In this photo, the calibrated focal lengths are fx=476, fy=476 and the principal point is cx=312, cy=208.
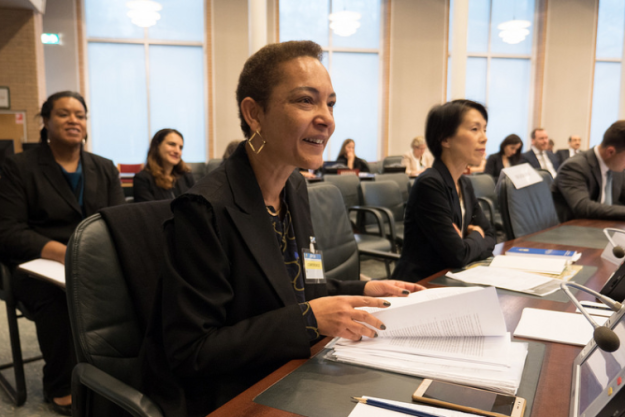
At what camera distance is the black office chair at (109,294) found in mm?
1074

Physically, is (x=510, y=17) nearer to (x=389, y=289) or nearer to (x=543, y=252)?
(x=543, y=252)

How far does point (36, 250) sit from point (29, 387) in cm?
73

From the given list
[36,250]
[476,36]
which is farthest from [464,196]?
[476,36]

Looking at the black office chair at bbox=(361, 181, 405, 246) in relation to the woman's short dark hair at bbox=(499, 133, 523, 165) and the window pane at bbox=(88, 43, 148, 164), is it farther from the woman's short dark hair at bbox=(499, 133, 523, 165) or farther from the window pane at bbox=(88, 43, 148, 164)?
the window pane at bbox=(88, 43, 148, 164)

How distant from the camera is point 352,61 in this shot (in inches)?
405

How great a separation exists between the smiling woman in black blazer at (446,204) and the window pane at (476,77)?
9340 mm

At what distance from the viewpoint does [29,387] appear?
7.82ft

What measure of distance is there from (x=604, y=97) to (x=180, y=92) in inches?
375

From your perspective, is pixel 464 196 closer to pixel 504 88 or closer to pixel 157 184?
pixel 157 184

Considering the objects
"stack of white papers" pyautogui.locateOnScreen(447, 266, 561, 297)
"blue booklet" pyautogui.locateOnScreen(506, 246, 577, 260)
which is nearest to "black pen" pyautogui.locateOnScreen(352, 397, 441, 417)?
"stack of white papers" pyautogui.locateOnScreen(447, 266, 561, 297)

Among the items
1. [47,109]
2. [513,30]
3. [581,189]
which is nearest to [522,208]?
[581,189]

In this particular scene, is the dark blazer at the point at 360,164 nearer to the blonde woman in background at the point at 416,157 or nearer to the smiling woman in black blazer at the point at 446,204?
the blonde woman in background at the point at 416,157

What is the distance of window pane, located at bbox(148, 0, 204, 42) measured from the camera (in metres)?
9.31

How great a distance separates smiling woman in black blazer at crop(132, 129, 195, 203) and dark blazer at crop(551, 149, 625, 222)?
108 inches
